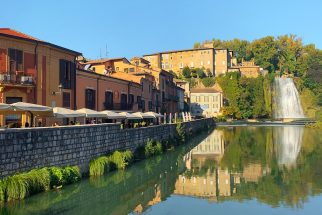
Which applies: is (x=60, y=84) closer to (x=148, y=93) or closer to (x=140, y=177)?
(x=140, y=177)

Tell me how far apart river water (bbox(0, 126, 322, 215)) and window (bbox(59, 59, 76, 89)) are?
7825 mm

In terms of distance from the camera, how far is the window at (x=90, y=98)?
3247 centimetres

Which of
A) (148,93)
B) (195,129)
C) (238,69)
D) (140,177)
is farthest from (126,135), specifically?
(238,69)

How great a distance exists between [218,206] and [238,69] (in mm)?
100038

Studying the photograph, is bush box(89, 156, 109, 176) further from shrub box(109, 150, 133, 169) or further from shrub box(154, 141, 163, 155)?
shrub box(154, 141, 163, 155)

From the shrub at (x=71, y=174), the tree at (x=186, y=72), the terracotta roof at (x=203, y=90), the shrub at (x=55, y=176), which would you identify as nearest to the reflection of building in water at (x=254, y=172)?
the shrub at (x=71, y=174)

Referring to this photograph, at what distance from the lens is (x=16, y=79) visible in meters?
23.7

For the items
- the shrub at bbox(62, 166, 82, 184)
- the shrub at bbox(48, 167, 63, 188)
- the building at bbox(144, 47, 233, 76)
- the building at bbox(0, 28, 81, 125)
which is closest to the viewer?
the shrub at bbox(48, 167, 63, 188)

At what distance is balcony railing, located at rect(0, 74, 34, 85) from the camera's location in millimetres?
22953

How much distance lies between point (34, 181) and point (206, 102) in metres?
85.1

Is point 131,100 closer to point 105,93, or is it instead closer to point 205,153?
point 105,93

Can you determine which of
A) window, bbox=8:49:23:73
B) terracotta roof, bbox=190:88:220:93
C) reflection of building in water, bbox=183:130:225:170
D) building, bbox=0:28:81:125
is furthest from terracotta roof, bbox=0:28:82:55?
terracotta roof, bbox=190:88:220:93

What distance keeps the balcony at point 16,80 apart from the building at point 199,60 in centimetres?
9008

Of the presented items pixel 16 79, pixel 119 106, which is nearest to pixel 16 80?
pixel 16 79
